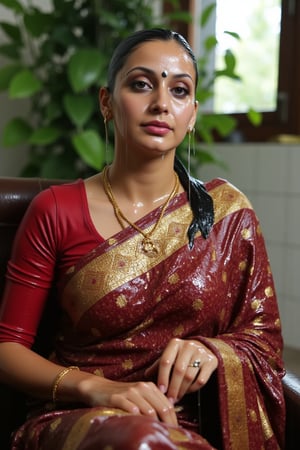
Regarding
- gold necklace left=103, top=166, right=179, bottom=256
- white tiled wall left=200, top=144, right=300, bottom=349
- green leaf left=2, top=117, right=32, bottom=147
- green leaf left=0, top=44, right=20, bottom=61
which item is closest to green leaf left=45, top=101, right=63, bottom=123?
green leaf left=2, top=117, right=32, bottom=147

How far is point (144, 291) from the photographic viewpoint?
3.73ft

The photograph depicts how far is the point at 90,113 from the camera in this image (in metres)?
2.39

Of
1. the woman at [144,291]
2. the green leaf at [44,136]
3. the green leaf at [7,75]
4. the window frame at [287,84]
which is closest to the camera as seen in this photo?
the woman at [144,291]

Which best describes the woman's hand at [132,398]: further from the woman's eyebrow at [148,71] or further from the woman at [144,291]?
the woman's eyebrow at [148,71]

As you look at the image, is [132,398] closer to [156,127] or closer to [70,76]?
[156,127]

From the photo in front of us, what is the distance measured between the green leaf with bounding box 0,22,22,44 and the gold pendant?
1.73 meters

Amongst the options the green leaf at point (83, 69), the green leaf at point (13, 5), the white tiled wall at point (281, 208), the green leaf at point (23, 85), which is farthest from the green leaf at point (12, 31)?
the white tiled wall at point (281, 208)

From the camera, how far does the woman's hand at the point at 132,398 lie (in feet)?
3.18

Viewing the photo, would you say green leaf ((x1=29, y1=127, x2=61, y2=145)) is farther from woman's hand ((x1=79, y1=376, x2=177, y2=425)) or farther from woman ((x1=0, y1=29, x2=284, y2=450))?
woman's hand ((x1=79, y1=376, x2=177, y2=425))

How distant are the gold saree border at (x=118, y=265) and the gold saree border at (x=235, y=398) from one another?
18cm

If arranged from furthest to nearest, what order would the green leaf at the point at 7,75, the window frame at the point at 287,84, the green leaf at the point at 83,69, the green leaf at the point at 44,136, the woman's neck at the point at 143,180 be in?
the window frame at the point at 287,84
the green leaf at the point at 7,75
the green leaf at the point at 44,136
the green leaf at the point at 83,69
the woman's neck at the point at 143,180

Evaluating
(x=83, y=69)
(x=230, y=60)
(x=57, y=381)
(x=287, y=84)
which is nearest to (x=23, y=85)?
(x=83, y=69)

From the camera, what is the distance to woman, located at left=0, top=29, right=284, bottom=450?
110 cm

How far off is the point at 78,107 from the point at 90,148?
17cm
